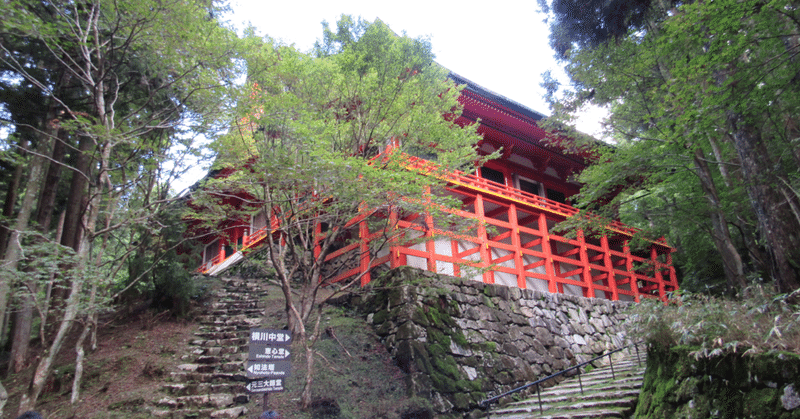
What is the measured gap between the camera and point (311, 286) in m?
8.85

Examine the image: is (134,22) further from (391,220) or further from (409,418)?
(409,418)

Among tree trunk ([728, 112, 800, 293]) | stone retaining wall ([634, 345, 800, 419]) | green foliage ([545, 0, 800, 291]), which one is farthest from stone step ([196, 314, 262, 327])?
tree trunk ([728, 112, 800, 293])

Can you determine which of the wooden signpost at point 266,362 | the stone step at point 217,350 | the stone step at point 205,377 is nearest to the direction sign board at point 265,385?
the wooden signpost at point 266,362

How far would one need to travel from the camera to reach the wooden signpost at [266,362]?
5.60 meters

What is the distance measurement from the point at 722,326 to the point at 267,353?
5.55 metres

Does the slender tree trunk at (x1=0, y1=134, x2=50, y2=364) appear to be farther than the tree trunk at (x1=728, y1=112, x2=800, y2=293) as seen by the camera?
Yes

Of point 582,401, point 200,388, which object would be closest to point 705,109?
point 582,401

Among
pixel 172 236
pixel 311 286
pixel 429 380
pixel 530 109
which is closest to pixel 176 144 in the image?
pixel 172 236

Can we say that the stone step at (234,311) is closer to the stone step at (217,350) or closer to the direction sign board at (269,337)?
the stone step at (217,350)

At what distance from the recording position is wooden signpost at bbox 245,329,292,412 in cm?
560

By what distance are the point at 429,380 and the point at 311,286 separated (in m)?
3.02

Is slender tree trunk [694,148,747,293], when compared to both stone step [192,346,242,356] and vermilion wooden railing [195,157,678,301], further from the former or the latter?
stone step [192,346,242,356]

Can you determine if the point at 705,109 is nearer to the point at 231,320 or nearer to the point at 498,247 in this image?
the point at 498,247

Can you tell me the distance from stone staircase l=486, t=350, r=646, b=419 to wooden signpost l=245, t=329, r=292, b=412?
158 inches
